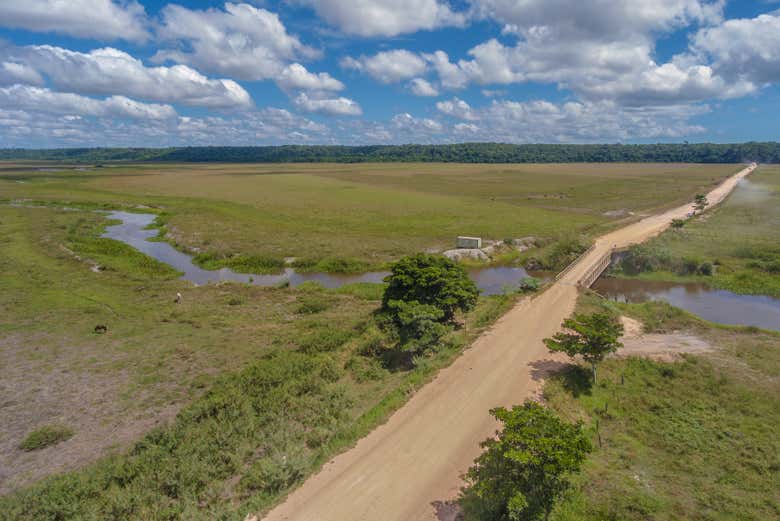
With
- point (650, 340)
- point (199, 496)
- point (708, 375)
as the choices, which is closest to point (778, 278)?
point (650, 340)

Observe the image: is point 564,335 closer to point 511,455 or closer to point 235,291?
point 511,455

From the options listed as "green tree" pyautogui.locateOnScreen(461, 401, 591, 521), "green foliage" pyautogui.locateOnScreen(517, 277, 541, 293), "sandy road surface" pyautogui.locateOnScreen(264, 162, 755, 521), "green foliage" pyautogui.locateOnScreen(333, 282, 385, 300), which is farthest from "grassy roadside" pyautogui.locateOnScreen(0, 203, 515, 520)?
"green tree" pyautogui.locateOnScreen(461, 401, 591, 521)

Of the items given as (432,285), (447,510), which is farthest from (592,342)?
(447,510)

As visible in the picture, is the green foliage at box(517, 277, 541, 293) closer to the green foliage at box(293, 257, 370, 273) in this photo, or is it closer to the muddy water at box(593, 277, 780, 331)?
the muddy water at box(593, 277, 780, 331)

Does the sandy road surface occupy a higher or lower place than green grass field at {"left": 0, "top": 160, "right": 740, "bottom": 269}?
lower

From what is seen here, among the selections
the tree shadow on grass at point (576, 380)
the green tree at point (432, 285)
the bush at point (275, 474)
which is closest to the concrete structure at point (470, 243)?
the green tree at point (432, 285)
